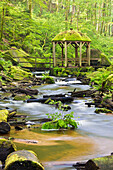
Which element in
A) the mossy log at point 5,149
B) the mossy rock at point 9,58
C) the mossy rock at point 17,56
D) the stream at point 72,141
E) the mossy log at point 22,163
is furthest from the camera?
the mossy rock at point 17,56

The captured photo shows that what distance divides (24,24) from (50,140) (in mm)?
28737

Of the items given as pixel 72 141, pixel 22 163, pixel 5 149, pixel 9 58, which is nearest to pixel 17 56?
pixel 9 58

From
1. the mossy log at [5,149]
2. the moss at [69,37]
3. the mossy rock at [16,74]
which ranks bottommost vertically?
the mossy rock at [16,74]

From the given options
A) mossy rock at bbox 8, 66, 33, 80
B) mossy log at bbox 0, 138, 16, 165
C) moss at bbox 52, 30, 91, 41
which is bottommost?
mossy rock at bbox 8, 66, 33, 80

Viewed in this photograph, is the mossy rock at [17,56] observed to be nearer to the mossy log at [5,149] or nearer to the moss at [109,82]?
the moss at [109,82]

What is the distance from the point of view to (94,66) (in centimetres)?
2775

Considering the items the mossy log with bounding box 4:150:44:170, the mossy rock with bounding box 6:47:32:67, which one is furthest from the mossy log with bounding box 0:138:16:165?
the mossy rock with bounding box 6:47:32:67

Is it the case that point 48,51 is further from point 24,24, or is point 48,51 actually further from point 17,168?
point 17,168

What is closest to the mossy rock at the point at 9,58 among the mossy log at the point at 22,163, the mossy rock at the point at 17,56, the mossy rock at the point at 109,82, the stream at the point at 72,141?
the mossy rock at the point at 17,56

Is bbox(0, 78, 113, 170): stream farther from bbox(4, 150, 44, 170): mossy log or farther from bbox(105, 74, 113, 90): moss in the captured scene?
bbox(105, 74, 113, 90): moss

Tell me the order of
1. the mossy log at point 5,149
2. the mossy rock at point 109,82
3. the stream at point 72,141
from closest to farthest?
the mossy log at point 5,149, the stream at point 72,141, the mossy rock at point 109,82

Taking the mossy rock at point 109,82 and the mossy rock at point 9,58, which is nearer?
the mossy rock at point 109,82

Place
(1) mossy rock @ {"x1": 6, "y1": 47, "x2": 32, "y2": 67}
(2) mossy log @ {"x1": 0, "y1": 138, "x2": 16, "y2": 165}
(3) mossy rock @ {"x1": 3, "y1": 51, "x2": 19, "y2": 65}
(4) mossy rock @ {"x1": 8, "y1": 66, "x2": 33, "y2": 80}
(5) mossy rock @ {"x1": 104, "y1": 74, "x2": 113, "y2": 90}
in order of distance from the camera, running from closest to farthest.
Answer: (2) mossy log @ {"x1": 0, "y1": 138, "x2": 16, "y2": 165}
(5) mossy rock @ {"x1": 104, "y1": 74, "x2": 113, "y2": 90}
(4) mossy rock @ {"x1": 8, "y1": 66, "x2": 33, "y2": 80}
(3) mossy rock @ {"x1": 3, "y1": 51, "x2": 19, "y2": 65}
(1) mossy rock @ {"x1": 6, "y1": 47, "x2": 32, "y2": 67}

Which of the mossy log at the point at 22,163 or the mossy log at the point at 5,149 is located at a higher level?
the mossy log at the point at 22,163
